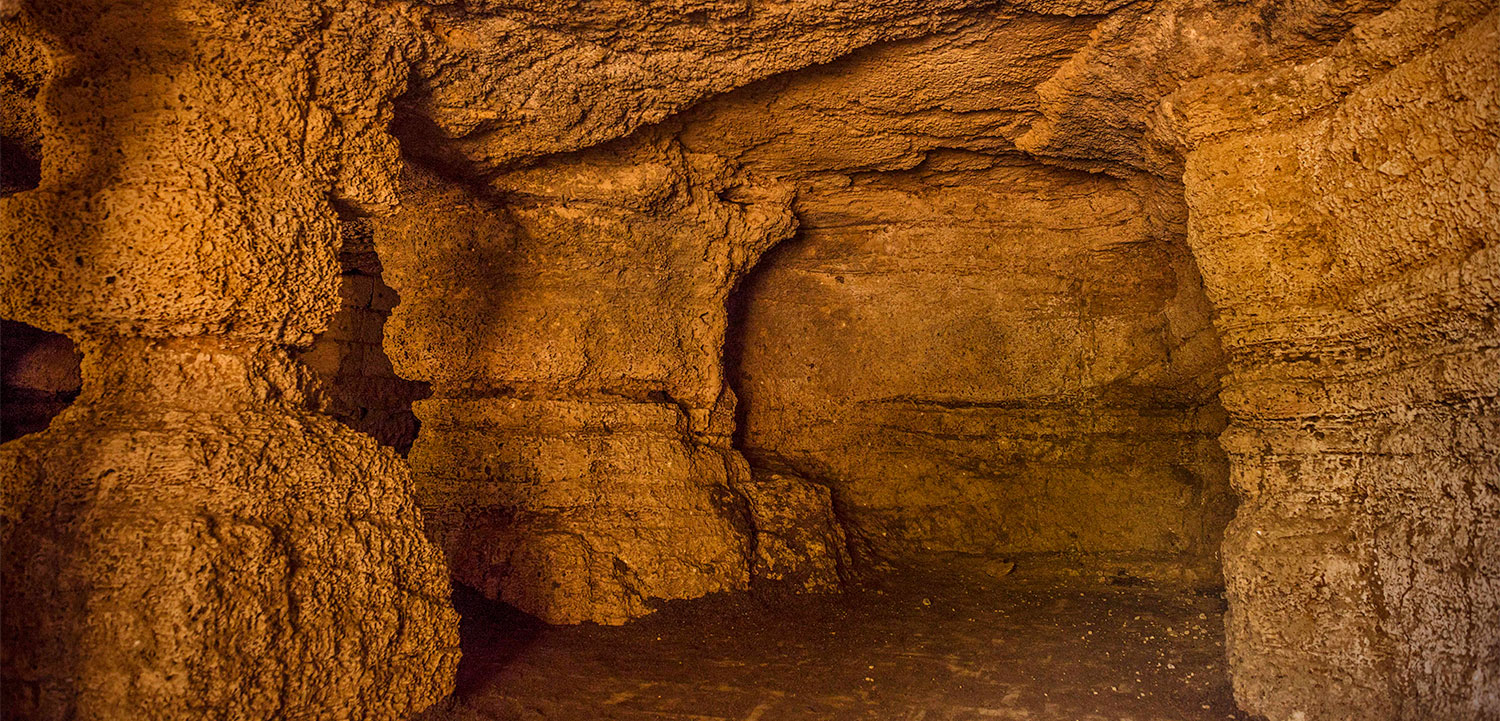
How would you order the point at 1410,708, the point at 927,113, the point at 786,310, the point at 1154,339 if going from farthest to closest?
the point at 786,310
the point at 1154,339
the point at 927,113
the point at 1410,708

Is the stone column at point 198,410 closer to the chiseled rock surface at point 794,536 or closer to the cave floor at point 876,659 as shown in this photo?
the cave floor at point 876,659

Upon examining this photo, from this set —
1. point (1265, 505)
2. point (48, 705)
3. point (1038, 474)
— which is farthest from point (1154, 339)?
point (48, 705)

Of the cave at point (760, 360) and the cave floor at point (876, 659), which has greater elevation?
the cave at point (760, 360)

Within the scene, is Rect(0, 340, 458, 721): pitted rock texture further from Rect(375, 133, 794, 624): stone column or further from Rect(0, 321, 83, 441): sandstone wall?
Rect(0, 321, 83, 441): sandstone wall

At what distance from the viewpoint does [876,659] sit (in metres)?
4.42

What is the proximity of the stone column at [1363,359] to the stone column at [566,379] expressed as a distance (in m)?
2.77

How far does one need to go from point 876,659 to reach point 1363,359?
242 centimetres

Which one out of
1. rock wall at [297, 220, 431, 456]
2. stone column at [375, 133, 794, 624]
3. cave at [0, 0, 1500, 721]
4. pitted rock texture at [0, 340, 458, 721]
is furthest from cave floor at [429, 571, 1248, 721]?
rock wall at [297, 220, 431, 456]

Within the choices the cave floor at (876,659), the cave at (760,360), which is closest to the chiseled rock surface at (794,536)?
the cave at (760,360)

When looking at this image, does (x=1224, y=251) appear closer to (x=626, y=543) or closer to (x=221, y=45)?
(x=626, y=543)

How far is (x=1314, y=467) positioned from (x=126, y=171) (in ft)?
13.3

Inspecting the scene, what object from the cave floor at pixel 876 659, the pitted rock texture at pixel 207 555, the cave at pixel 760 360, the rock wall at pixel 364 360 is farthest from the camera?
the rock wall at pixel 364 360

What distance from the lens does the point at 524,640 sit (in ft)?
15.6

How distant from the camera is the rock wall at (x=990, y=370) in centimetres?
592
